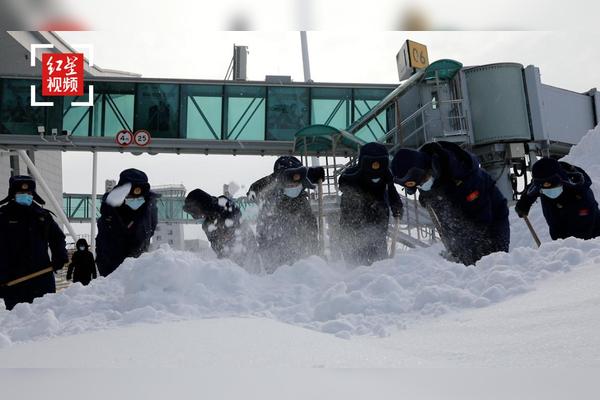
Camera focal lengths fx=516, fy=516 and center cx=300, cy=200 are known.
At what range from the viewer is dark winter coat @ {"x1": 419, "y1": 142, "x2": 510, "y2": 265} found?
542 cm

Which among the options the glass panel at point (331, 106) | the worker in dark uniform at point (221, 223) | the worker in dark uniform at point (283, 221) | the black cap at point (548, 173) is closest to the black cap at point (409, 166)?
the black cap at point (548, 173)

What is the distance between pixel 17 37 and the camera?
20906 millimetres

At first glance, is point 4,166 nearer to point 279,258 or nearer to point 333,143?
point 333,143

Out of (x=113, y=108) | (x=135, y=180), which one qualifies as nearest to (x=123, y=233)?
(x=135, y=180)

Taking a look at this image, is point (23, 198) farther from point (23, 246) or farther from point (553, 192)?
point (553, 192)

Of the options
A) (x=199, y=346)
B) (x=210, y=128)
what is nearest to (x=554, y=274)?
(x=199, y=346)

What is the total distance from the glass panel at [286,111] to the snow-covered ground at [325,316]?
45.6ft

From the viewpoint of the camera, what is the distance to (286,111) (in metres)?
18.9

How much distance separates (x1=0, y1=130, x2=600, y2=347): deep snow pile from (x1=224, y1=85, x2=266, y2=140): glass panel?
13.9 m

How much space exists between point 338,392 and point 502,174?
14994mm

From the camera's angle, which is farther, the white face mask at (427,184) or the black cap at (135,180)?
the black cap at (135,180)

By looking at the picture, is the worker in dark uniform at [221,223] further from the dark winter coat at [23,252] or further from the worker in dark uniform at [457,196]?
the worker in dark uniform at [457,196]

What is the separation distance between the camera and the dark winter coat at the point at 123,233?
609 centimetres

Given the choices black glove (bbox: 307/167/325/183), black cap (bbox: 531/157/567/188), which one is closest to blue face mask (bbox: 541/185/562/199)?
black cap (bbox: 531/157/567/188)
